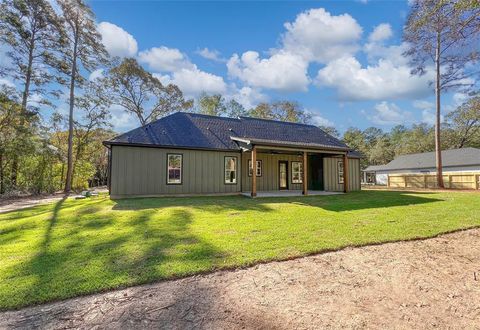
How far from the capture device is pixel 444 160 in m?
26.0

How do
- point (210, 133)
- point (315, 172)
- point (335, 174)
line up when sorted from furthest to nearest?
point (315, 172), point (335, 174), point (210, 133)

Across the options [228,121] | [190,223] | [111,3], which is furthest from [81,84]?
[190,223]

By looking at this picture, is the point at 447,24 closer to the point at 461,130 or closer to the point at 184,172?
the point at 184,172

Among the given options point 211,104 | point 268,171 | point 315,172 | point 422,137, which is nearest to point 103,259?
point 268,171

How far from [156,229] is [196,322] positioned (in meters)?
3.57

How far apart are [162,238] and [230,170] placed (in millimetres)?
8189

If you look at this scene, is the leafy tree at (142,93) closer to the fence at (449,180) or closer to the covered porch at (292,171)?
the covered porch at (292,171)

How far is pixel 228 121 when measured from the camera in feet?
51.5

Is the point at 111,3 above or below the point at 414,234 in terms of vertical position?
above

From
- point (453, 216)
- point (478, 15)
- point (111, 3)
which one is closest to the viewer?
point (478, 15)

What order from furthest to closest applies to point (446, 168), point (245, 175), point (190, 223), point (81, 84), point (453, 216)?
1. point (446, 168)
2. point (81, 84)
3. point (245, 175)
4. point (453, 216)
5. point (190, 223)

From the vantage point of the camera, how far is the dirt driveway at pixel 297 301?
8.08 feet

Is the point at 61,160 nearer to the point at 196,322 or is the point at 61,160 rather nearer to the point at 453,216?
the point at 196,322

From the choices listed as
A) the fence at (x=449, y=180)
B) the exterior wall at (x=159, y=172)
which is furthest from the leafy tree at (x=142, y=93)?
the fence at (x=449, y=180)
